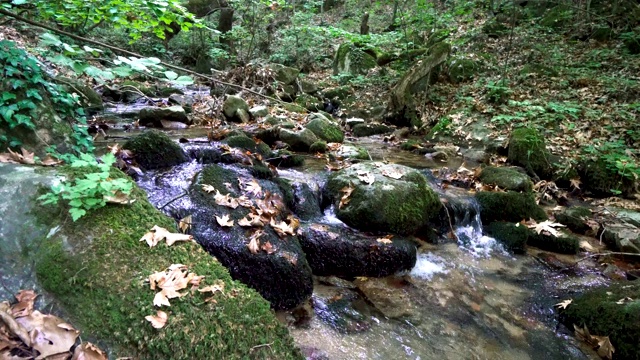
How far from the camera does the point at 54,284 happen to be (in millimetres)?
2123

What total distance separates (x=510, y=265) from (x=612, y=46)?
10.6 metres

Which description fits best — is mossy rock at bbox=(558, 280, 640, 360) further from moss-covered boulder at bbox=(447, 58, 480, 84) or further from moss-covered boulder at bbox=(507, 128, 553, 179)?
moss-covered boulder at bbox=(447, 58, 480, 84)

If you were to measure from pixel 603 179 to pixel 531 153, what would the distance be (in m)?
1.33

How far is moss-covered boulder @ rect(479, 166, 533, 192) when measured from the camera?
6.59 meters

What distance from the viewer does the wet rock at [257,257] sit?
3.62 m

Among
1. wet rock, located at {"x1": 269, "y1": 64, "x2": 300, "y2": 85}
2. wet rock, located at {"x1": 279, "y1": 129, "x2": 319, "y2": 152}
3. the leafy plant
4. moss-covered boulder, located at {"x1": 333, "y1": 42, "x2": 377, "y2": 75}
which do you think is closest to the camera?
the leafy plant

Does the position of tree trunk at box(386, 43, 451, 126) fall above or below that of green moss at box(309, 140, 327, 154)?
above

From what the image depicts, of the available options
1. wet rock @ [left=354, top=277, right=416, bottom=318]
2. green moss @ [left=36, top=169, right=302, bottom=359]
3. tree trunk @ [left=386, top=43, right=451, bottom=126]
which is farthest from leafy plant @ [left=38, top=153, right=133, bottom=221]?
tree trunk @ [left=386, top=43, right=451, bottom=126]

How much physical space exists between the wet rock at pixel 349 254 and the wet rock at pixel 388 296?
0.13m

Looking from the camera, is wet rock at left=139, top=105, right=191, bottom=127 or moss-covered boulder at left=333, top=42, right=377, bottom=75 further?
moss-covered boulder at left=333, top=42, right=377, bottom=75

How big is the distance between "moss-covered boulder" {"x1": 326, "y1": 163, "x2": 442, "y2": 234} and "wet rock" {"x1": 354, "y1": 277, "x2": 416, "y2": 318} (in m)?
0.85

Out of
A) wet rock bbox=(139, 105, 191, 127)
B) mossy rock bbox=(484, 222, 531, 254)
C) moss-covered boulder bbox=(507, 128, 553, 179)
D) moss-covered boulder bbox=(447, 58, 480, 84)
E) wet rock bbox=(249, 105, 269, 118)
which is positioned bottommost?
wet rock bbox=(139, 105, 191, 127)

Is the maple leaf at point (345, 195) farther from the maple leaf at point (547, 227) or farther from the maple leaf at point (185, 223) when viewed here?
the maple leaf at point (547, 227)

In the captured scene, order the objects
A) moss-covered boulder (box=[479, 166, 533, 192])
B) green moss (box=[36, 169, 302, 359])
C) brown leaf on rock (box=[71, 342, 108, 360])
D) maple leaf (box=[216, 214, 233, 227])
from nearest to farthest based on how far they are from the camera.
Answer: brown leaf on rock (box=[71, 342, 108, 360]) → green moss (box=[36, 169, 302, 359]) → maple leaf (box=[216, 214, 233, 227]) → moss-covered boulder (box=[479, 166, 533, 192])
